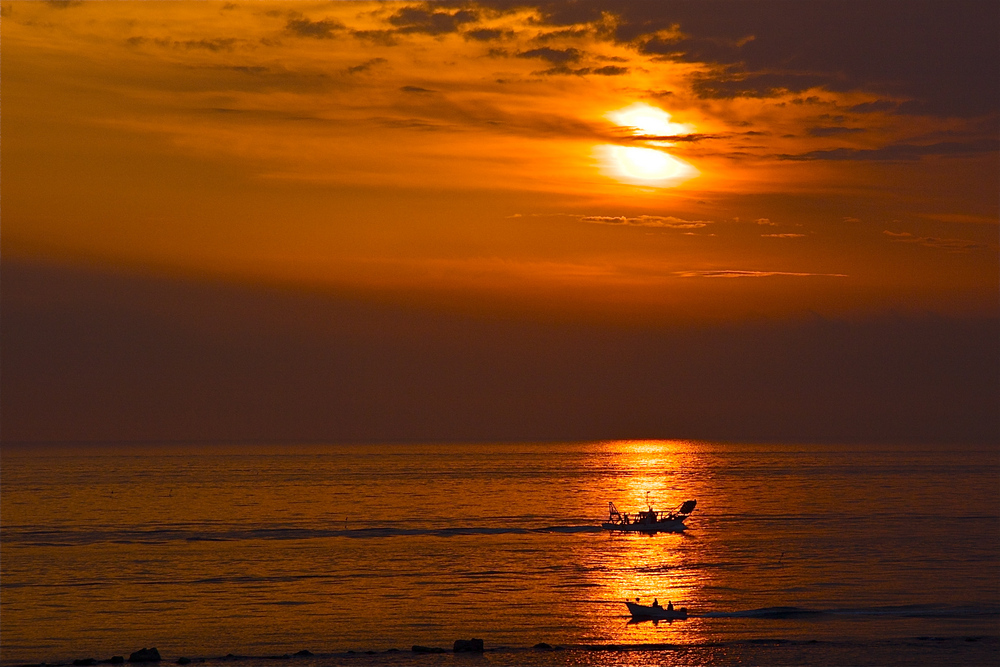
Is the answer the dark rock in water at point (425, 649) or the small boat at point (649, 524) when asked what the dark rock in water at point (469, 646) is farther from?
the small boat at point (649, 524)

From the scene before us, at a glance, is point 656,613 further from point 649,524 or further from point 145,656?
point 649,524

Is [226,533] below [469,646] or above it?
above

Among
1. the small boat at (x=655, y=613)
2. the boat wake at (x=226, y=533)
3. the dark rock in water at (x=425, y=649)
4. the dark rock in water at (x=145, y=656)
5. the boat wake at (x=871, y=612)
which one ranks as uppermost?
the boat wake at (x=226, y=533)

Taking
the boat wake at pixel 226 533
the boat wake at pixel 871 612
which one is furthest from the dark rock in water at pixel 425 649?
the boat wake at pixel 226 533

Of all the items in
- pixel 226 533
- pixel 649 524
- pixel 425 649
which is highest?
pixel 649 524

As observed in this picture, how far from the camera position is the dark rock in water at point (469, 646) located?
51219 millimetres

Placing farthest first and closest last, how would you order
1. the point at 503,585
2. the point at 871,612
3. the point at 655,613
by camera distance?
the point at 503,585, the point at 871,612, the point at 655,613

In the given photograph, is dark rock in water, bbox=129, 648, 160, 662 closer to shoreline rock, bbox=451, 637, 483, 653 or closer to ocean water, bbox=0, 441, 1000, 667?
ocean water, bbox=0, 441, 1000, 667

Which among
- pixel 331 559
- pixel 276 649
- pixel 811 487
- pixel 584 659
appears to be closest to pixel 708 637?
pixel 584 659

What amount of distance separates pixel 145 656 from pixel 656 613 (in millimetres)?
28244

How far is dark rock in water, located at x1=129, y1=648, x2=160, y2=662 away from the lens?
167 feet

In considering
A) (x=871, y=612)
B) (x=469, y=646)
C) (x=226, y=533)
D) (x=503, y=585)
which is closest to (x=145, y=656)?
(x=469, y=646)

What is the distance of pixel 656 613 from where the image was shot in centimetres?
6025

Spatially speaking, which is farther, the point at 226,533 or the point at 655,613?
the point at 226,533
